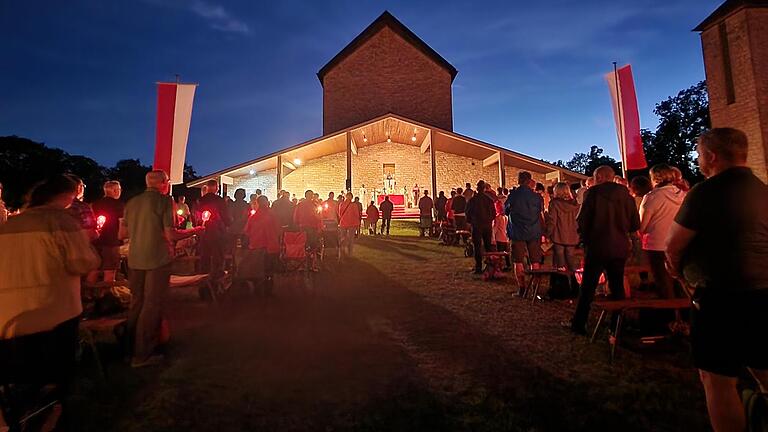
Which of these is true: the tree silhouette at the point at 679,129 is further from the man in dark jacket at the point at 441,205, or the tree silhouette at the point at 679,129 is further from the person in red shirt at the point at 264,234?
the person in red shirt at the point at 264,234

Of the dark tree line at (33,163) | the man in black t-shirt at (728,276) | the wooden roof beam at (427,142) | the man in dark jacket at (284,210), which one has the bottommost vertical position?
the man in black t-shirt at (728,276)

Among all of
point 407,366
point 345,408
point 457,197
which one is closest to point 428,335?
point 407,366

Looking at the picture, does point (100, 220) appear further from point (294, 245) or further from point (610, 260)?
point (610, 260)

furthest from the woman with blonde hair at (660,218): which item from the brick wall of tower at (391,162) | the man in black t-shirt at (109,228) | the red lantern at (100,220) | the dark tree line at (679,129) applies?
the dark tree line at (679,129)

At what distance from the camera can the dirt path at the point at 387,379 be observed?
2.55 meters

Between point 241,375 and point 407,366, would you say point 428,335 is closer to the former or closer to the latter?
point 407,366

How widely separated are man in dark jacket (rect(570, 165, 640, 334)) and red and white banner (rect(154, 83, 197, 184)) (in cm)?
521

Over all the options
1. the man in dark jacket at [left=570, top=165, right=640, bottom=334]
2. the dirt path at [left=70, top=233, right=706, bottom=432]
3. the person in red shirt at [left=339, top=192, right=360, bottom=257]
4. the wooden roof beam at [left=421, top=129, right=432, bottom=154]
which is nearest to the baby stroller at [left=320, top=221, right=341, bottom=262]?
the person in red shirt at [left=339, top=192, right=360, bottom=257]

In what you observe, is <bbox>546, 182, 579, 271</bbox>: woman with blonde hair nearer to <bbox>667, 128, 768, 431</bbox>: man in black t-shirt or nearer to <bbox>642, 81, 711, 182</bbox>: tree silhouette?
<bbox>667, 128, 768, 431</bbox>: man in black t-shirt

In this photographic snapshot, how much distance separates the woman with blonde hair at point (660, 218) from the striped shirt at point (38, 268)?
16.0 feet

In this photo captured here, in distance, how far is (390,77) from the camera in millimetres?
25266

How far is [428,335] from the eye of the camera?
4.18 m

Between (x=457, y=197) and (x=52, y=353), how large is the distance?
34.7 ft

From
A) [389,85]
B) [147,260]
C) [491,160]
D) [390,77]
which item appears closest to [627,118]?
[147,260]
